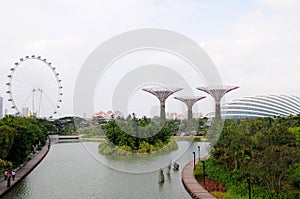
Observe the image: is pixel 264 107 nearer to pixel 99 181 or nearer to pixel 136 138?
pixel 136 138

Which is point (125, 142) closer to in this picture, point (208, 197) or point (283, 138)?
point (283, 138)

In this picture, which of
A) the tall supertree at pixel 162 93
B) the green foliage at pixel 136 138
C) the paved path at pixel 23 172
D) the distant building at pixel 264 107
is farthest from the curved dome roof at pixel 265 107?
the paved path at pixel 23 172

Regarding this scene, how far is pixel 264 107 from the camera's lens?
56188mm

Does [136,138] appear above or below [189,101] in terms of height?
below

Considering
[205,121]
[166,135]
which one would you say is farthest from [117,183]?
[205,121]

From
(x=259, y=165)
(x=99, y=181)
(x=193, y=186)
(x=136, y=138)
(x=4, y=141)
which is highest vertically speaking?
(x=4, y=141)

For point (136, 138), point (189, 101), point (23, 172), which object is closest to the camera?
point (23, 172)

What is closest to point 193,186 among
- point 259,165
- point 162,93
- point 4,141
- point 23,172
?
point 259,165

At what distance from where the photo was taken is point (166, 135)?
26.3 meters

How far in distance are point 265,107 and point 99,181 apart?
47.8m

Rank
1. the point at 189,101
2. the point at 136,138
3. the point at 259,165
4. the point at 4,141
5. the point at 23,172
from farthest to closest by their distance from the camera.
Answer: the point at 189,101, the point at 136,138, the point at 23,172, the point at 4,141, the point at 259,165

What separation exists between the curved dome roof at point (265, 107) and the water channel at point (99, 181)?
132 feet

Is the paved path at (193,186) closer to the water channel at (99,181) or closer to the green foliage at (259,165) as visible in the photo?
the water channel at (99,181)

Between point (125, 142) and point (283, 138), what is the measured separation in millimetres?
12308
